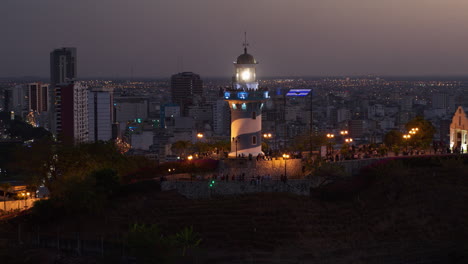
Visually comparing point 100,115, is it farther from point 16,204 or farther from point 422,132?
point 16,204

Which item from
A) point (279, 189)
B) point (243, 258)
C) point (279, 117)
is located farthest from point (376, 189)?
point (279, 117)

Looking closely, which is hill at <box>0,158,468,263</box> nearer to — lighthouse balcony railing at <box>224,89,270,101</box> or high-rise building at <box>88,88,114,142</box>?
lighthouse balcony railing at <box>224,89,270,101</box>

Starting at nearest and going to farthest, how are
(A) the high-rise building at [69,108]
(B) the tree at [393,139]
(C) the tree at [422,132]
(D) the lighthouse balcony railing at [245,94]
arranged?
(D) the lighthouse balcony railing at [245,94], (C) the tree at [422,132], (B) the tree at [393,139], (A) the high-rise building at [69,108]

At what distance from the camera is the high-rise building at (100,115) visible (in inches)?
5138

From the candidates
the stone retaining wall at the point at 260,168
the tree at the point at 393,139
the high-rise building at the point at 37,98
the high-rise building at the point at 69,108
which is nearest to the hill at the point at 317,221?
the stone retaining wall at the point at 260,168

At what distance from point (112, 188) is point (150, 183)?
1501 millimetres

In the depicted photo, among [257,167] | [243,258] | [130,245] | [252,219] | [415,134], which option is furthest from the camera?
[415,134]

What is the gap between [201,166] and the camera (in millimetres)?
31609

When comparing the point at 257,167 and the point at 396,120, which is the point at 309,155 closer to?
the point at 257,167

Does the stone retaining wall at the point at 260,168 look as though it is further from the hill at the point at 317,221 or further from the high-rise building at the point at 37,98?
the high-rise building at the point at 37,98

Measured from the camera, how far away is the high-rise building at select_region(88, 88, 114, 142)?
428 ft

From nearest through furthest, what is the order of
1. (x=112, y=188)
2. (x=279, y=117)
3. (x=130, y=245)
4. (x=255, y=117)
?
1. (x=130, y=245)
2. (x=112, y=188)
3. (x=255, y=117)
4. (x=279, y=117)

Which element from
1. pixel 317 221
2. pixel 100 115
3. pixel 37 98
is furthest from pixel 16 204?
pixel 37 98

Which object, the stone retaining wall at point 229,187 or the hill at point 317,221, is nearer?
the hill at point 317,221
